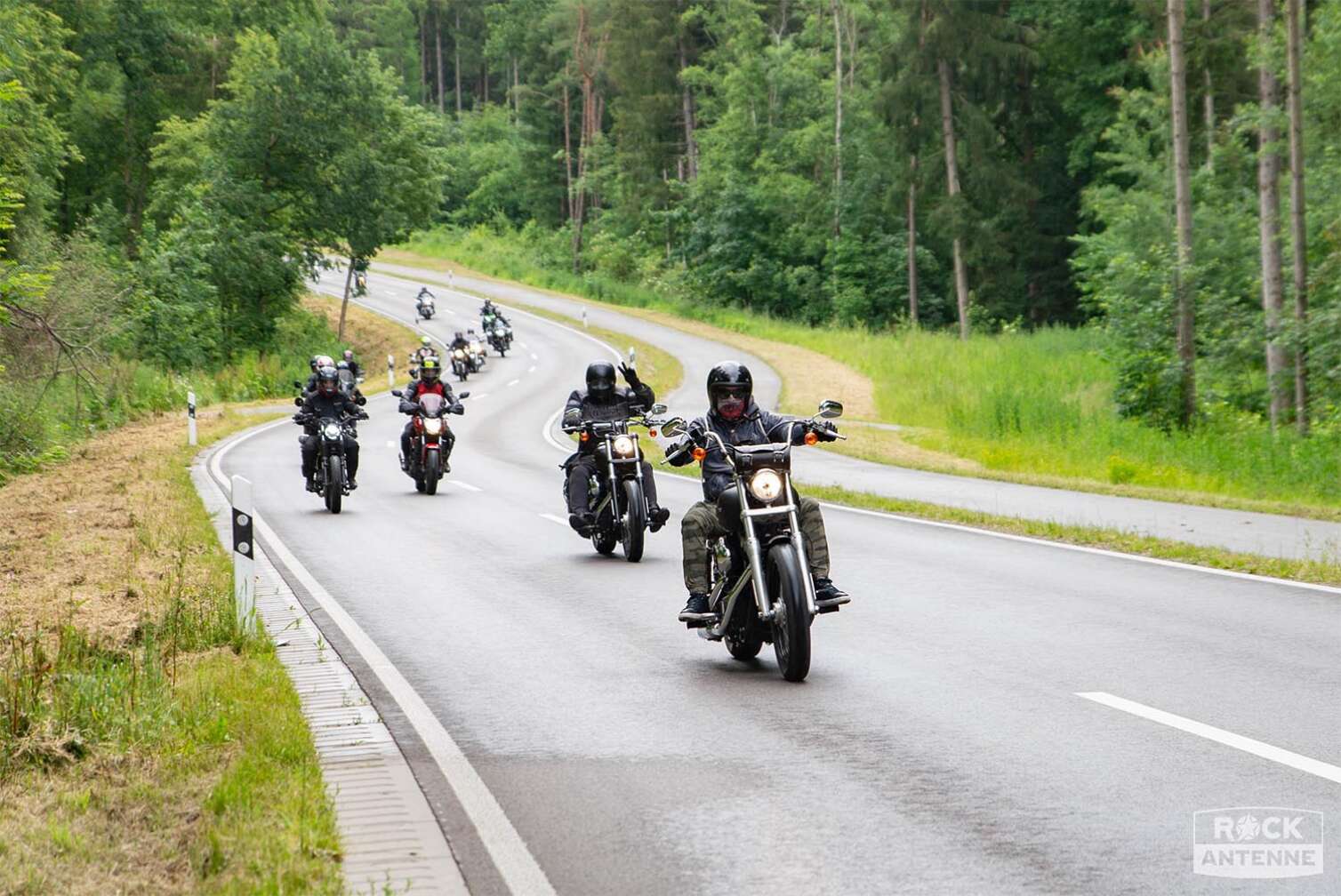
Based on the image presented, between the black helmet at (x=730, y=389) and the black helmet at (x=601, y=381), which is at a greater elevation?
the black helmet at (x=601, y=381)

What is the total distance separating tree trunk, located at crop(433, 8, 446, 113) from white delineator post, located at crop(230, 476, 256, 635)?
11714 cm

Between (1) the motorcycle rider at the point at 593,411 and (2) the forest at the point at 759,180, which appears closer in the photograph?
(1) the motorcycle rider at the point at 593,411

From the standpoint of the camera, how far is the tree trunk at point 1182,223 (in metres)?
27.6

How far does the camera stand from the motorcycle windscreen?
806 inches

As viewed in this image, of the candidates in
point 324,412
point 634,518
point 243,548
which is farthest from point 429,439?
point 243,548

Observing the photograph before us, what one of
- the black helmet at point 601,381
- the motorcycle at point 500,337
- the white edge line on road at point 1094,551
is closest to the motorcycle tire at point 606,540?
the black helmet at point 601,381

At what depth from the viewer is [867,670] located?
8.92 meters

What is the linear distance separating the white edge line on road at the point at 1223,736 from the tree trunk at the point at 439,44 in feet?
396

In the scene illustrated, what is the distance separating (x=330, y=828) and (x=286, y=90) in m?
55.1

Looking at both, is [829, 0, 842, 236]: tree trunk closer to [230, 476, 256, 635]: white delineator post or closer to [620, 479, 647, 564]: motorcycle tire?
[620, 479, 647, 564]: motorcycle tire

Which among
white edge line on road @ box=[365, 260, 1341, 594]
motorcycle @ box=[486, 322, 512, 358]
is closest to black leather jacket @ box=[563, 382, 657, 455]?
white edge line on road @ box=[365, 260, 1341, 594]

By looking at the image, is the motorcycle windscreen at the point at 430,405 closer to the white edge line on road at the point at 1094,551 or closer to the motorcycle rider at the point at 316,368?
the motorcycle rider at the point at 316,368

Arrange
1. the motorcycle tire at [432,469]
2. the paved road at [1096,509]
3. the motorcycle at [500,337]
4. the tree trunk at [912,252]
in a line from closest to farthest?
the paved road at [1096,509], the motorcycle tire at [432,469], the motorcycle at [500,337], the tree trunk at [912,252]

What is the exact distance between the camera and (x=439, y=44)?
418 feet
